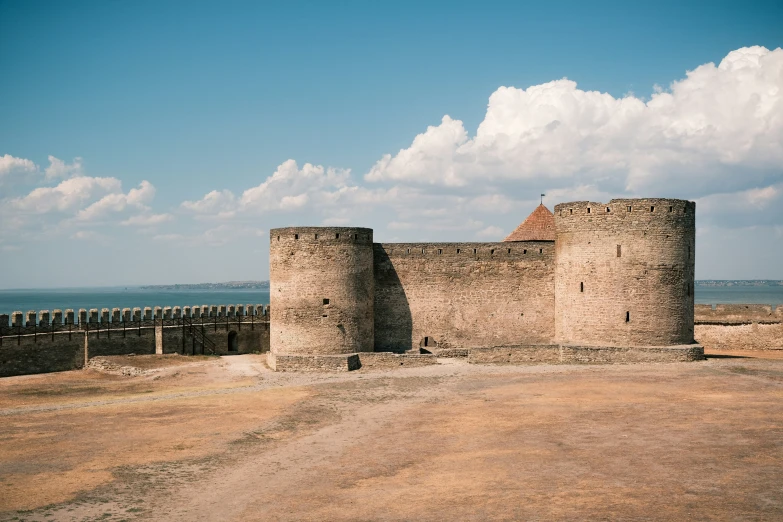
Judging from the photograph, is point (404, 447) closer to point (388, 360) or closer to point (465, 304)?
point (388, 360)

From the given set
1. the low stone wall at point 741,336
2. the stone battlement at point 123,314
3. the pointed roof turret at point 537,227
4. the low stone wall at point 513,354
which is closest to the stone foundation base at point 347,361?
the low stone wall at point 513,354

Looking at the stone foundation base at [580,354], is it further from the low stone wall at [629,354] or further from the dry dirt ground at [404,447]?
Answer: the dry dirt ground at [404,447]

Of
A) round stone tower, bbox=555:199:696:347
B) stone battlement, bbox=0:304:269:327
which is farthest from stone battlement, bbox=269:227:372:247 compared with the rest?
round stone tower, bbox=555:199:696:347

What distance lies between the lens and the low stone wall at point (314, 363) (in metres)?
27.9

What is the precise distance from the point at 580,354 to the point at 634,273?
3870 mm

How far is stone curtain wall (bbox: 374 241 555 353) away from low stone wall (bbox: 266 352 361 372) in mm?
3243

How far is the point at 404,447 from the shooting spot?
16250 mm

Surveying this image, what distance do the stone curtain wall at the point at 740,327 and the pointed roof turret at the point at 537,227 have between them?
10316mm

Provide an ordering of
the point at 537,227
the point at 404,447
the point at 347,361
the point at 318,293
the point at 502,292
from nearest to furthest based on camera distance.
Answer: the point at 404,447 → the point at 347,361 → the point at 318,293 → the point at 502,292 → the point at 537,227

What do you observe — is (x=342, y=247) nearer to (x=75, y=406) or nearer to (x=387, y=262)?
(x=387, y=262)

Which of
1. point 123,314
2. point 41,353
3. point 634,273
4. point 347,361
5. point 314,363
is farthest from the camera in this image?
point 123,314

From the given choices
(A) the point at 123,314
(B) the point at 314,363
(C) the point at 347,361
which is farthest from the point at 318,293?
(A) the point at 123,314

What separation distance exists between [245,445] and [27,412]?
8.35 meters

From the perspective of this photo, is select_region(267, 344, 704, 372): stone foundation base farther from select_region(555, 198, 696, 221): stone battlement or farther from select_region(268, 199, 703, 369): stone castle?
select_region(555, 198, 696, 221): stone battlement
